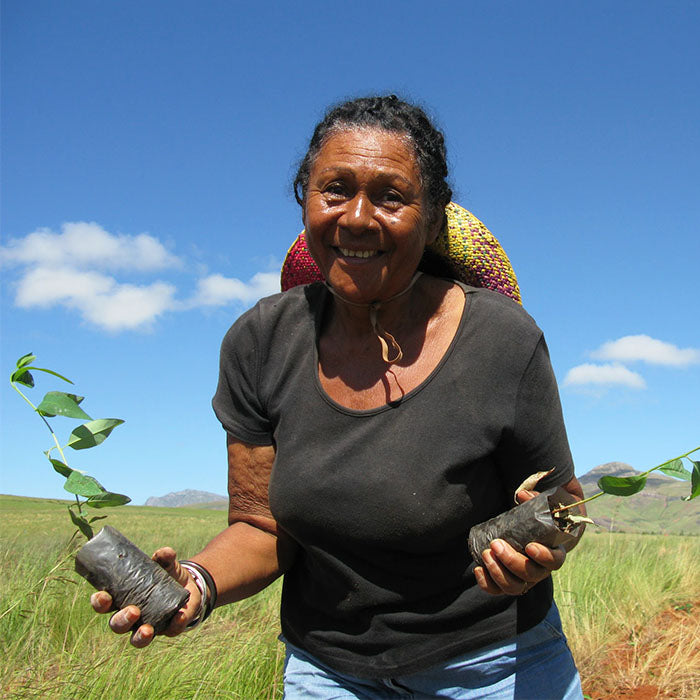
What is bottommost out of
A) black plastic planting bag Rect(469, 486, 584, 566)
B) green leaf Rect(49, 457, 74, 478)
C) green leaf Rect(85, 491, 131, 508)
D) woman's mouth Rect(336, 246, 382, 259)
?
black plastic planting bag Rect(469, 486, 584, 566)

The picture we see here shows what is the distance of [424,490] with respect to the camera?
1.98 metres

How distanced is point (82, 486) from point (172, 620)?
44 centimetres

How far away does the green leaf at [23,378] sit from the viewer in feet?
6.07

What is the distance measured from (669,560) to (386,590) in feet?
23.3

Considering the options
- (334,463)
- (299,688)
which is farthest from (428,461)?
(299,688)

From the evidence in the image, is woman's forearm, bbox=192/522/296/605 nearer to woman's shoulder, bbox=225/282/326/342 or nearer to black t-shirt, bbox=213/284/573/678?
black t-shirt, bbox=213/284/573/678

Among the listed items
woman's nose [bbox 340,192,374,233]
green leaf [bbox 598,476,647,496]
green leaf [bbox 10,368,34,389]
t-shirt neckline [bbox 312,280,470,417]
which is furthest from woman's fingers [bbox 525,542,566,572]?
green leaf [bbox 10,368,34,389]

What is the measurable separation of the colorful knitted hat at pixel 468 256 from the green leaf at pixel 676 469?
0.93 metres

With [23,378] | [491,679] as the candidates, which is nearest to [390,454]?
[491,679]

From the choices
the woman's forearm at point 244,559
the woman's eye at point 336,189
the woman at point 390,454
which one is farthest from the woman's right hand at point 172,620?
the woman's eye at point 336,189

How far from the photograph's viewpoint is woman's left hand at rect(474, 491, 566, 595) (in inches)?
68.8

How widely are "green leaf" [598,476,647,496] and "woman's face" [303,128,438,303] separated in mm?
834

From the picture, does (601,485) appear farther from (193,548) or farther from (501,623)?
(193,548)

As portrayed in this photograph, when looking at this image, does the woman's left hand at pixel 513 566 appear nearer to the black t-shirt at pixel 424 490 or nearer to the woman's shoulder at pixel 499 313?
the black t-shirt at pixel 424 490
